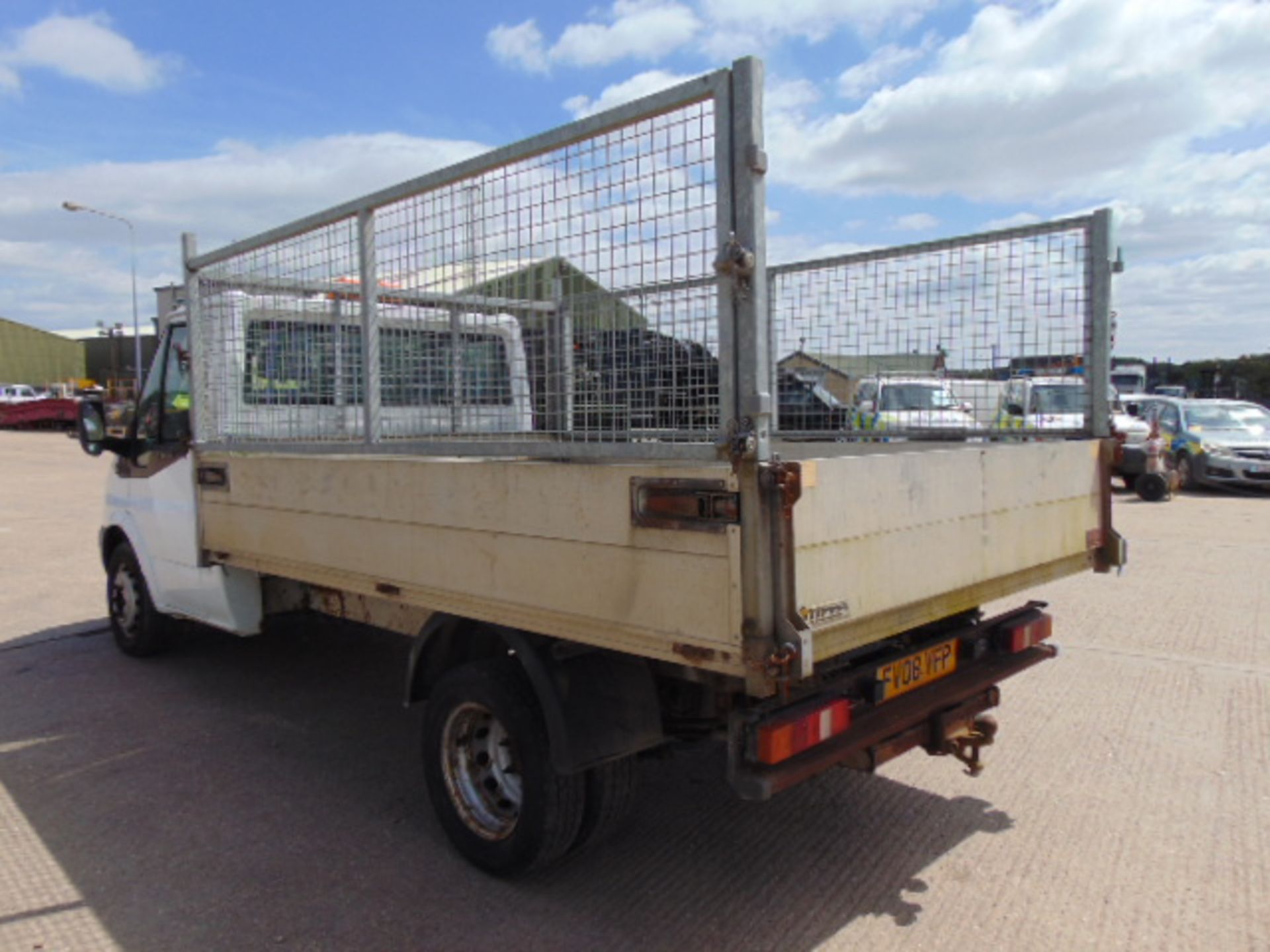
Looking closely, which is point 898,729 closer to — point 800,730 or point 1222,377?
point 800,730

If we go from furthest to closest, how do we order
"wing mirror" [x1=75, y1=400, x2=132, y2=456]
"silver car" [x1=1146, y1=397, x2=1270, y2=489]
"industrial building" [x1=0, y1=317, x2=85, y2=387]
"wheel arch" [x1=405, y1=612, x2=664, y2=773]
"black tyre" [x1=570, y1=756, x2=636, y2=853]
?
"industrial building" [x1=0, y1=317, x2=85, y2=387]
"silver car" [x1=1146, y1=397, x2=1270, y2=489]
"wing mirror" [x1=75, y1=400, x2=132, y2=456]
"black tyre" [x1=570, y1=756, x2=636, y2=853]
"wheel arch" [x1=405, y1=612, x2=664, y2=773]

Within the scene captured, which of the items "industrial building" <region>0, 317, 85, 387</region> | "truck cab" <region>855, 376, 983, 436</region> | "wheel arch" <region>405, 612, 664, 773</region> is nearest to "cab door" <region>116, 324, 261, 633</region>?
"wheel arch" <region>405, 612, 664, 773</region>

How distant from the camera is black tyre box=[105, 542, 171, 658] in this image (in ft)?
18.9

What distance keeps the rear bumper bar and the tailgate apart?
1.16 feet

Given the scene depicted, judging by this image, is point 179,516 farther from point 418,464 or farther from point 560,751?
point 560,751

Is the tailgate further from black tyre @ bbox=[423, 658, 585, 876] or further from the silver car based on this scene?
the silver car

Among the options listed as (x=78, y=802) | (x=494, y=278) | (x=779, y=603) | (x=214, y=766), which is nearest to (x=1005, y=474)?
(x=779, y=603)

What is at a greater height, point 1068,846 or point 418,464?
point 418,464

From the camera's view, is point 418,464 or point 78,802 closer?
point 418,464

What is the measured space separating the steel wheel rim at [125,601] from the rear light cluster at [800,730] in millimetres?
4673

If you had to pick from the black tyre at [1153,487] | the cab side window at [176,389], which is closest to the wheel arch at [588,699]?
the cab side window at [176,389]

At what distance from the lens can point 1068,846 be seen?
345cm

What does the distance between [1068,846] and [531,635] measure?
2.14 meters

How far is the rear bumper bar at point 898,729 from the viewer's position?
8.80 ft
